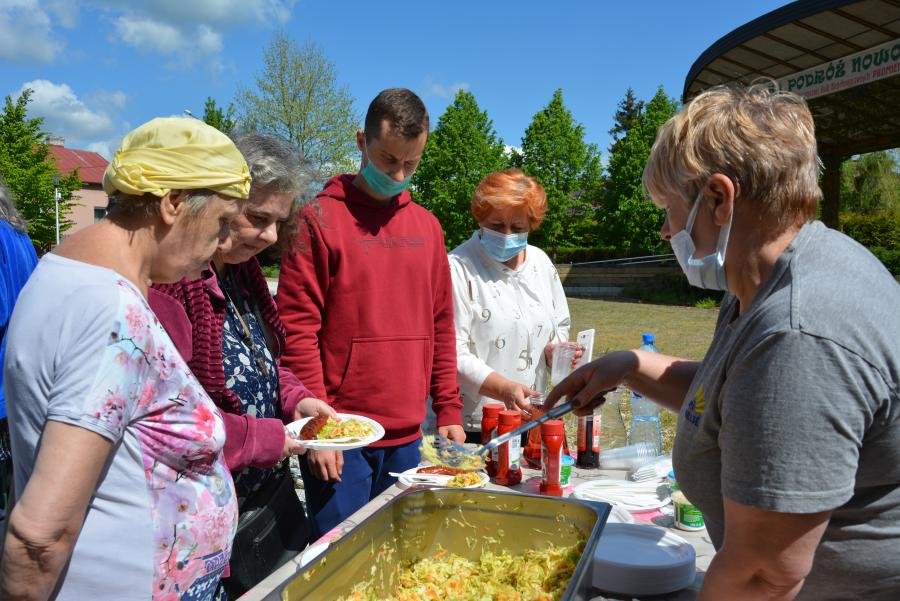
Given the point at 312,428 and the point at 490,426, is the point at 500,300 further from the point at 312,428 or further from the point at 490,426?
the point at 312,428

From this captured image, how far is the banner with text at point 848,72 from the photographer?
9359 mm

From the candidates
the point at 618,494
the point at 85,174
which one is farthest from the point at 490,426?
the point at 85,174

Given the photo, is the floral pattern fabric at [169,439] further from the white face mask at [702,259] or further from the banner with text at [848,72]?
the banner with text at [848,72]

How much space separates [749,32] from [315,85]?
17.5m

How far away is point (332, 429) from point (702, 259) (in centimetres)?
141

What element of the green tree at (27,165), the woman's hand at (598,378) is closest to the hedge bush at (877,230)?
the woman's hand at (598,378)

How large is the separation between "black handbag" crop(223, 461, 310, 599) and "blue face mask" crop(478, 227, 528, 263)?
4.86 ft

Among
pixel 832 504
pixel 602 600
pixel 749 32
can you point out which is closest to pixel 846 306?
pixel 832 504

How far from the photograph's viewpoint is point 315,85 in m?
24.6

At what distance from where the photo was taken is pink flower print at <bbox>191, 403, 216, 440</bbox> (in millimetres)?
1426

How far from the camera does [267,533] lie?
2.17 metres

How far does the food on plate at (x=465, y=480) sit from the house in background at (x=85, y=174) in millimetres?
41642

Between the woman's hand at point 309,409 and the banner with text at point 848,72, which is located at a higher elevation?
the banner with text at point 848,72

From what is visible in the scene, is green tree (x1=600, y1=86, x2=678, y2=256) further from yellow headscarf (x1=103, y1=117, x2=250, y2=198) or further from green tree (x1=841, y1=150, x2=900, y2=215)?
yellow headscarf (x1=103, y1=117, x2=250, y2=198)
